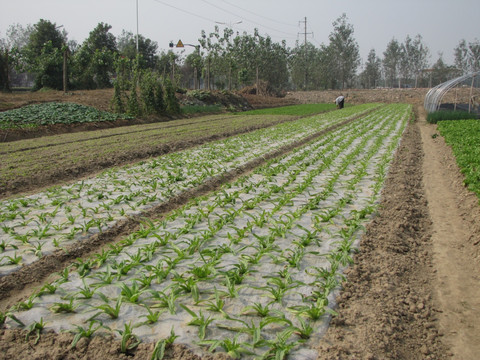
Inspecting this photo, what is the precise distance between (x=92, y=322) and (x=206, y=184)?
4.84 m

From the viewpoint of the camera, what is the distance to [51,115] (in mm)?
16922

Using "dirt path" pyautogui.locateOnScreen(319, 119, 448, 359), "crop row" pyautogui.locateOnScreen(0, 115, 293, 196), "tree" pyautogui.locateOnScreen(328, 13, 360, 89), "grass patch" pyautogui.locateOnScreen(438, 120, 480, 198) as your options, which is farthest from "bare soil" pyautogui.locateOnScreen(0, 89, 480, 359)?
"tree" pyautogui.locateOnScreen(328, 13, 360, 89)

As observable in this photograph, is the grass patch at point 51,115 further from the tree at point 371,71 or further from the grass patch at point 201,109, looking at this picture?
the tree at point 371,71

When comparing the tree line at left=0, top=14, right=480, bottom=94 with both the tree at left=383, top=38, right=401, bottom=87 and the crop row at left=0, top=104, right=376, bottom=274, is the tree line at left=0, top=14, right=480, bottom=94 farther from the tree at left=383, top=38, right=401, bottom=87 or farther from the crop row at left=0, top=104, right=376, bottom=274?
the crop row at left=0, top=104, right=376, bottom=274

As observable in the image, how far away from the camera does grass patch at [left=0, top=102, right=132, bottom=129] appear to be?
15383 millimetres

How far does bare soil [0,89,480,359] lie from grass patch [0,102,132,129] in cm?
1381

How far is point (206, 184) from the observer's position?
776 centimetres

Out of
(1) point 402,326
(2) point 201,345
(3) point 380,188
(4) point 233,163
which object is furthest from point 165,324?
(4) point 233,163

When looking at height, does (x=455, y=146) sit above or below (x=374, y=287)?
above

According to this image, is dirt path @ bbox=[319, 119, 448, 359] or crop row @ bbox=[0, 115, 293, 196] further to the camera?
crop row @ bbox=[0, 115, 293, 196]

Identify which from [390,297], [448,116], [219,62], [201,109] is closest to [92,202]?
[390,297]

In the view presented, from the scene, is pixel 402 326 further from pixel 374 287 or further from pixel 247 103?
pixel 247 103

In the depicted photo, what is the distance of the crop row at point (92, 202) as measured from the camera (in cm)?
471

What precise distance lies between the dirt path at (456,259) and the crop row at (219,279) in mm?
1026
